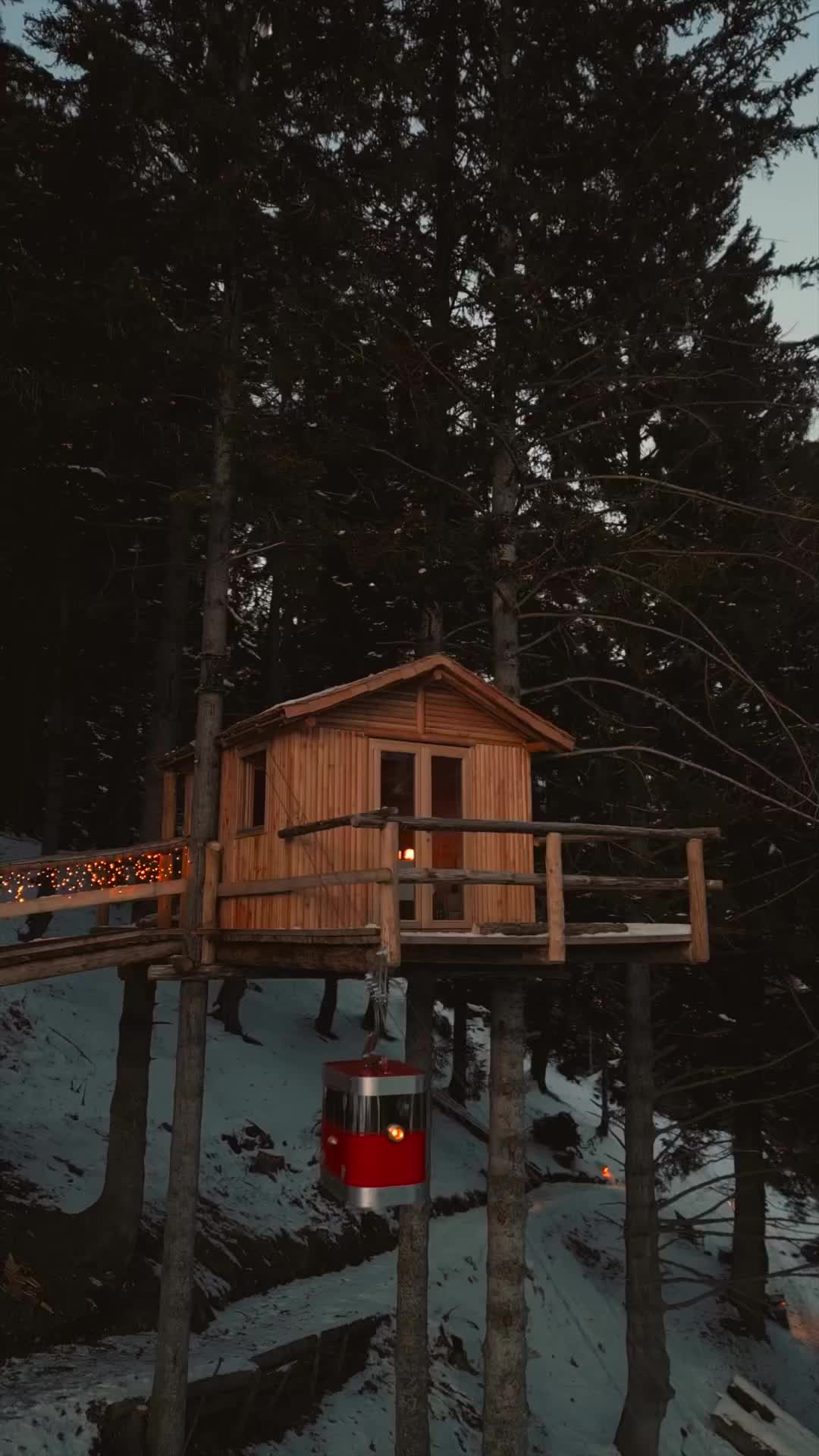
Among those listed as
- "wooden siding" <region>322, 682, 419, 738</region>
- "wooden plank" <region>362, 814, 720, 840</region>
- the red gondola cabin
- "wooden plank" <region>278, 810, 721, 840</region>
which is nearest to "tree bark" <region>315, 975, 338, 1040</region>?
"wooden siding" <region>322, 682, 419, 738</region>

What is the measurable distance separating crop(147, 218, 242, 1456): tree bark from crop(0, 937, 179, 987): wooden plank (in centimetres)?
43

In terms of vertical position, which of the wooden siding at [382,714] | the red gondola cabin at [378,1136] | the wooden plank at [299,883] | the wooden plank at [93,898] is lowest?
the red gondola cabin at [378,1136]

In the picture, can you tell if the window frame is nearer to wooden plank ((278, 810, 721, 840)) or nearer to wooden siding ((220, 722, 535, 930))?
wooden siding ((220, 722, 535, 930))

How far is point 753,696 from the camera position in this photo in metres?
16.9

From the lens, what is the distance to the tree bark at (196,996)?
1071cm

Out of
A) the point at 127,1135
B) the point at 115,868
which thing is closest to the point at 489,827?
the point at 115,868

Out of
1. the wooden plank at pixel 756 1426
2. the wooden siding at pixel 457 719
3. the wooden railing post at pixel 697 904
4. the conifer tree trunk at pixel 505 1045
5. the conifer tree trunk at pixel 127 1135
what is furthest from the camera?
the wooden plank at pixel 756 1426

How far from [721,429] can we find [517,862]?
696cm

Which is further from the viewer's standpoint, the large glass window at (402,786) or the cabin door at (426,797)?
the large glass window at (402,786)

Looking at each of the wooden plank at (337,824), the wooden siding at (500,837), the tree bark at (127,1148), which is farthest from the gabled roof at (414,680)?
the tree bark at (127,1148)

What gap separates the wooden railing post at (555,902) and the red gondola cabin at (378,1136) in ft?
5.81

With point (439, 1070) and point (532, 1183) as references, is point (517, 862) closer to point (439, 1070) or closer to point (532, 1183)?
point (532, 1183)

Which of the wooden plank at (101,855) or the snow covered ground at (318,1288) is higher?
the wooden plank at (101,855)

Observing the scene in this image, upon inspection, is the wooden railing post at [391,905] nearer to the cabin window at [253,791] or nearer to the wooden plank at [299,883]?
the wooden plank at [299,883]
